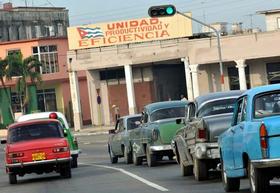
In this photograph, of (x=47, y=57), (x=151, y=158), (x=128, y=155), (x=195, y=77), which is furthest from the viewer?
(x=47, y=57)

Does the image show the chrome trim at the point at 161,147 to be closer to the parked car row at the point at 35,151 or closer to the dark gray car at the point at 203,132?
the parked car row at the point at 35,151

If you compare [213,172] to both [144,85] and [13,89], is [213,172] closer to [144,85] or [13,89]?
[144,85]

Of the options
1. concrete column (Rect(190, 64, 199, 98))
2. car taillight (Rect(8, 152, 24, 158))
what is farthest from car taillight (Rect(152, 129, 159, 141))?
concrete column (Rect(190, 64, 199, 98))

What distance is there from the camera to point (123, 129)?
A: 30.0 metres

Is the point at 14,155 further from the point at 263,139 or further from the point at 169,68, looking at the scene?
the point at 169,68

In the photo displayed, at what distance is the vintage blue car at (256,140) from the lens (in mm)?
12312

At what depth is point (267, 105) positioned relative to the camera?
13086 millimetres

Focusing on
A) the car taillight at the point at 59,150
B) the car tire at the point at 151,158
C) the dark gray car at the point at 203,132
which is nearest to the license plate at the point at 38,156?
the car taillight at the point at 59,150

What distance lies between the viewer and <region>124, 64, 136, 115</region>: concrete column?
66188 millimetres

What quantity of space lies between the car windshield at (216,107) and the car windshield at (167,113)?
6035 mm

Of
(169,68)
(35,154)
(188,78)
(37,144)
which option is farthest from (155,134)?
(169,68)

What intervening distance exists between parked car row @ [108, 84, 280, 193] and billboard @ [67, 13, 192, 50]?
38.4 meters

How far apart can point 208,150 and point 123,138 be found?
42.7ft

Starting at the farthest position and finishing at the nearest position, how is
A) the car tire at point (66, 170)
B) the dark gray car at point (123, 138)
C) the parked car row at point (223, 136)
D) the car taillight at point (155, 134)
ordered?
the dark gray car at point (123, 138), the car taillight at point (155, 134), the car tire at point (66, 170), the parked car row at point (223, 136)
